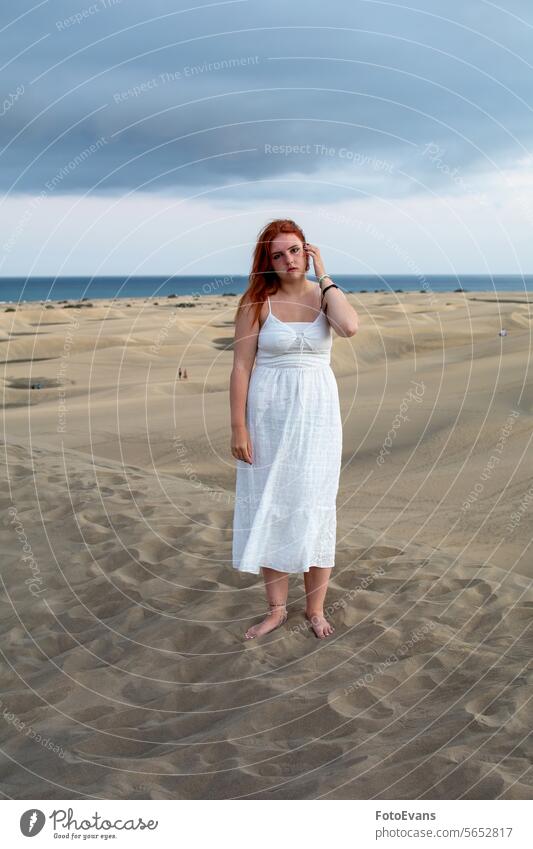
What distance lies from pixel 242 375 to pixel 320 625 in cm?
142

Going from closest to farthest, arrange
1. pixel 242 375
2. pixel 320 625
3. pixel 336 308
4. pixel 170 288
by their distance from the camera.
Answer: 1. pixel 336 308
2. pixel 242 375
3. pixel 320 625
4. pixel 170 288


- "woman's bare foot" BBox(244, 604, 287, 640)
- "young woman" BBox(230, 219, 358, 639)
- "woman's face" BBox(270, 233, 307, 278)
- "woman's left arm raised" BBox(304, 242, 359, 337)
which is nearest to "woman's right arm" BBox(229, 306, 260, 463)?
"young woman" BBox(230, 219, 358, 639)

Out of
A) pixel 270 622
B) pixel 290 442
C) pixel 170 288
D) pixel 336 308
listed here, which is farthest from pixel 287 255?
pixel 170 288

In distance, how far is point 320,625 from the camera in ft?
15.8

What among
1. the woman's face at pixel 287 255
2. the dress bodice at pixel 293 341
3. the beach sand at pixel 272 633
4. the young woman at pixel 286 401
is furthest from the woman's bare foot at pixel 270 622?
the woman's face at pixel 287 255

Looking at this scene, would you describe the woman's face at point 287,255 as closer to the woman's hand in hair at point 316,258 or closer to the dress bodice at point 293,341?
the woman's hand in hair at point 316,258

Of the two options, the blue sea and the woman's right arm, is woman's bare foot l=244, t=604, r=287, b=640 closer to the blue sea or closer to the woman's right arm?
the woman's right arm

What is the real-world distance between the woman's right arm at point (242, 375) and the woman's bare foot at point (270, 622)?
884 millimetres

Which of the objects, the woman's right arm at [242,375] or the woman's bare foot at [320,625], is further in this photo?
the woman's bare foot at [320,625]

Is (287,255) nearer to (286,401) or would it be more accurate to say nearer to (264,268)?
(264,268)

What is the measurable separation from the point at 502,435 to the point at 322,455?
5241 millimetres

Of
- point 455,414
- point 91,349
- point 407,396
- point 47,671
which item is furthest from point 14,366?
point 47,671

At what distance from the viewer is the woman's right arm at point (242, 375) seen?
463 centimetres

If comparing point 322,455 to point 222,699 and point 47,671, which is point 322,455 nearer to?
point 222,699
